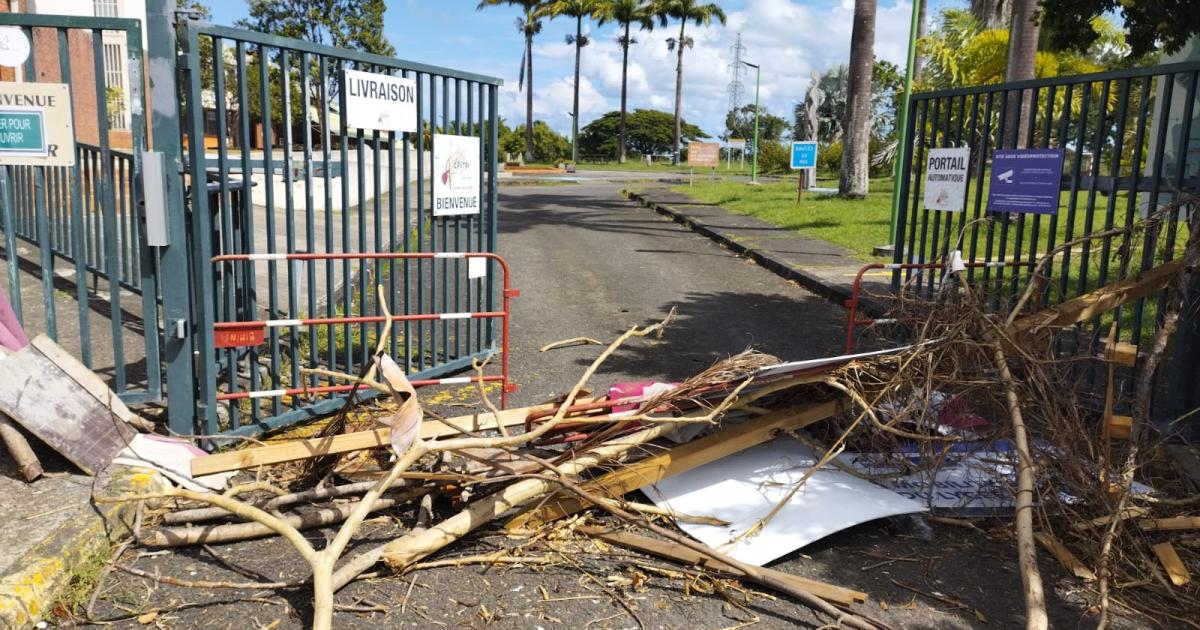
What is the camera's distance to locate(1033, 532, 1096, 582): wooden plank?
4.09 meters

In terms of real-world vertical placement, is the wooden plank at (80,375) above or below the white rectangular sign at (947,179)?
below

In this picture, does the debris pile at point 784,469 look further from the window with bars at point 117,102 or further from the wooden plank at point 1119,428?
the window with bars at point 117,102

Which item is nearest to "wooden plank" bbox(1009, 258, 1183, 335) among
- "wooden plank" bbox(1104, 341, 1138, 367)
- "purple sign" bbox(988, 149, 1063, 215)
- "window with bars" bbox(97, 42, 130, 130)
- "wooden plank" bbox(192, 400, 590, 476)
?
"wooden plank" bbox(1104, 341, 1138, 367)

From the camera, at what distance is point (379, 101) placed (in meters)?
6.07

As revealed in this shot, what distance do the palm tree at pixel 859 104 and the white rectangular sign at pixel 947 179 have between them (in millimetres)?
12487

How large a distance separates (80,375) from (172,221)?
94cm

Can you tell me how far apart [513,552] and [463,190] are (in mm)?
3652

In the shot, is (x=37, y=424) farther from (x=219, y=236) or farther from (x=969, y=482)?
(x=969, y=482)

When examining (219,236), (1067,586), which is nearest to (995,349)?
(1067,586)

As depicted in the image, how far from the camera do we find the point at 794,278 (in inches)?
484

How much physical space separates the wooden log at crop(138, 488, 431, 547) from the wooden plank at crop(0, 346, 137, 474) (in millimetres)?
695

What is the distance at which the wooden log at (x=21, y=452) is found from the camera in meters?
4.36

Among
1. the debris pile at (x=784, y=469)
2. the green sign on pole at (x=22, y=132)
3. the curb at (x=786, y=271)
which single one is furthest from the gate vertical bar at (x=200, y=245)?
the curb at (x=786, y=271)

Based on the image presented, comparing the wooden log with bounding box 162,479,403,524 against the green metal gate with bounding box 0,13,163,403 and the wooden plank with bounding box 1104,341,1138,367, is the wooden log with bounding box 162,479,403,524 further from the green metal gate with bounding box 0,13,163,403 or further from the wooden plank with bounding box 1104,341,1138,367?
the wooden plank with bounding box 1104,341,1138,367
